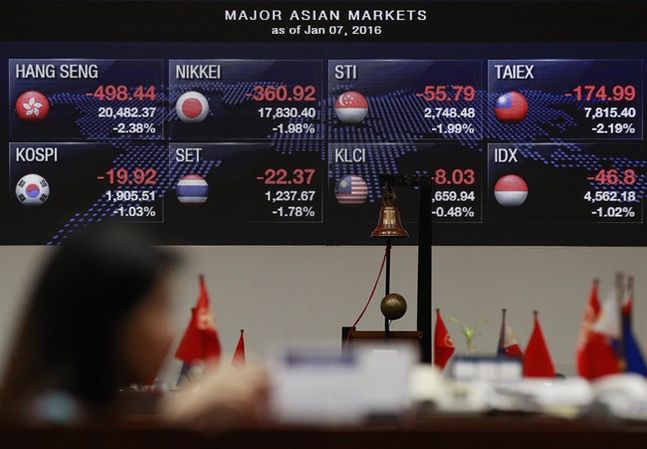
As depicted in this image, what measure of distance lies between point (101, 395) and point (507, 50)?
11.8 ft

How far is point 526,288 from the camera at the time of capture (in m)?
4.48

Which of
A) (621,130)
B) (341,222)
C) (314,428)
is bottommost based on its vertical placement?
(314,428)

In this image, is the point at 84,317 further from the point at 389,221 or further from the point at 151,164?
the point at 151,164

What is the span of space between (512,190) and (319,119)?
91 cm

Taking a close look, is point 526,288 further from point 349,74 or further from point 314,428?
point 314,428

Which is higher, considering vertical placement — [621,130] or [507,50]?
[507,50]

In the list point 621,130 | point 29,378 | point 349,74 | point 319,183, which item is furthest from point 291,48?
point 29,378

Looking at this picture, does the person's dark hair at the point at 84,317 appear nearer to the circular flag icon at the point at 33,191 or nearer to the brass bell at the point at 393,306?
the brass bell at the point at 393,306

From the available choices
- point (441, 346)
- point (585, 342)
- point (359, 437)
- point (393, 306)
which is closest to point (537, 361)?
point (585, 342)

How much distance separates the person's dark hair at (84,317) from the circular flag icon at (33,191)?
332 centimetres

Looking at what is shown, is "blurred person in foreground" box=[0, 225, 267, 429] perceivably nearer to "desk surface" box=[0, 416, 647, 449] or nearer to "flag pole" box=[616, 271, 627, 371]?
"desk surface" box=[0, 416, 647, 449]

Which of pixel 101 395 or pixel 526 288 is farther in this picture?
pixel 526 288

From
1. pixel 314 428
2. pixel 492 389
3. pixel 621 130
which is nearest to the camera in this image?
pixel 314 428

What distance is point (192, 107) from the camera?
4.43 meters
